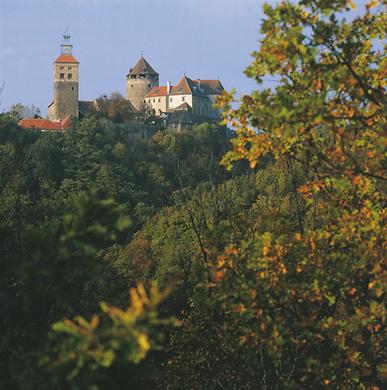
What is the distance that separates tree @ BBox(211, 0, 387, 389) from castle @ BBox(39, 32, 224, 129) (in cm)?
9698

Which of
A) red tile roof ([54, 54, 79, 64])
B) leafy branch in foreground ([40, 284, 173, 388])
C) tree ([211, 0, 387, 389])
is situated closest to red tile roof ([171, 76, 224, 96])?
red tile roof ([54, 54, 79, 64])

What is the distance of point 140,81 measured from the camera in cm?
12269

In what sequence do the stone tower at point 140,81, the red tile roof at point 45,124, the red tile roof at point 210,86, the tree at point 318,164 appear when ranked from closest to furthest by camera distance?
the tree at point 318,164 → the red tile roof at point 45,124 → the stone tower at point 140,81 → the red tile roof at point 210,86

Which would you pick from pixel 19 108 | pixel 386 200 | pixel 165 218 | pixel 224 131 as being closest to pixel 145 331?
pixel 386 200

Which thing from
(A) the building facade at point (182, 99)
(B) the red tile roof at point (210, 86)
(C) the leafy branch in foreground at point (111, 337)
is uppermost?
(B) the red tile roof at point (210, 86)

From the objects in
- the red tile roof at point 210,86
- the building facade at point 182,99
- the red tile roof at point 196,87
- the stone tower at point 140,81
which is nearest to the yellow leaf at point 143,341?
the building facade at point 182,99

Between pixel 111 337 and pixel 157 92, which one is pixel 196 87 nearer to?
pixel 157 92

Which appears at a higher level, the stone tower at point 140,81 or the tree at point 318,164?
the stone tower at point 140,81

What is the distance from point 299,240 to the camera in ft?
26.3

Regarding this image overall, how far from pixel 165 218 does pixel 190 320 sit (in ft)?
150

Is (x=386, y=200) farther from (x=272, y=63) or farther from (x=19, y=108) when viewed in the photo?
(x=19, y=108)

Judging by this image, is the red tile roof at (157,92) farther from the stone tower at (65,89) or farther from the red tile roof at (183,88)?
the stone tower at (65,89)

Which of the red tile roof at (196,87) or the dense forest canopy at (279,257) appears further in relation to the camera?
the red tile roof at (196,87)

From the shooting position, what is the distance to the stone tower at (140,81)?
399 feet
